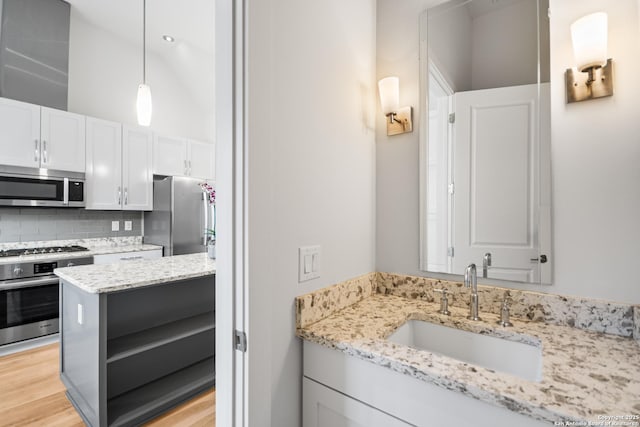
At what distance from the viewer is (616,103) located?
0.98 metres

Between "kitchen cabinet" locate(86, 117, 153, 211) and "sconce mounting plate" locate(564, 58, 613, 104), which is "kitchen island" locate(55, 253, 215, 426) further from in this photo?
"sconce mounting plate" locate(564, 58, 613, 104)

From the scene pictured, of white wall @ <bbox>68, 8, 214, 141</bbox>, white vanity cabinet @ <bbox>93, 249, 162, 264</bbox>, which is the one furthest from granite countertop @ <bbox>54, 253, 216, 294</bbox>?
white wall @ <bbox>68, 8, 214, 141</bbox>

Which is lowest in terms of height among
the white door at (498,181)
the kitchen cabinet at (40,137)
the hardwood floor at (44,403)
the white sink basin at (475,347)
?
the hardwood floor at (44,403)

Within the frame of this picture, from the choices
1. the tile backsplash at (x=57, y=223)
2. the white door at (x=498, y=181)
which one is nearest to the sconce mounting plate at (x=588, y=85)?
the white door at (x=498, y=181)

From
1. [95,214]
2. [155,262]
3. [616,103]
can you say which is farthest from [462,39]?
[95,214]

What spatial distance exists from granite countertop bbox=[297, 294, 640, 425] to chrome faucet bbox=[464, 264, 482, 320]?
0.04 meters

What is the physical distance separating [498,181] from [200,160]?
4.20 metres

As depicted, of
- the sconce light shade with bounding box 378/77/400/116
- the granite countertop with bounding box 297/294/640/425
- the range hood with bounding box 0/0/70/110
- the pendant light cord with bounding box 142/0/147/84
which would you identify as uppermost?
the pendant light cord with bounding box 142/0/147/84

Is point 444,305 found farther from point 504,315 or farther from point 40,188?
point 40,188

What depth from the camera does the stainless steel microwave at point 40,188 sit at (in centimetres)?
281

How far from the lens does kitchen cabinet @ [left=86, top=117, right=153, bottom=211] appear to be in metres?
3.39

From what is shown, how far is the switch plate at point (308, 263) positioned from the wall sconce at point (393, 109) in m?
0.70

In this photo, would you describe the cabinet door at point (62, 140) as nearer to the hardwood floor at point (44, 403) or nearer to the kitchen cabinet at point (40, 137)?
the kitchen cabinet at point (40, 137)

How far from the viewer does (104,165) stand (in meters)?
3.48
